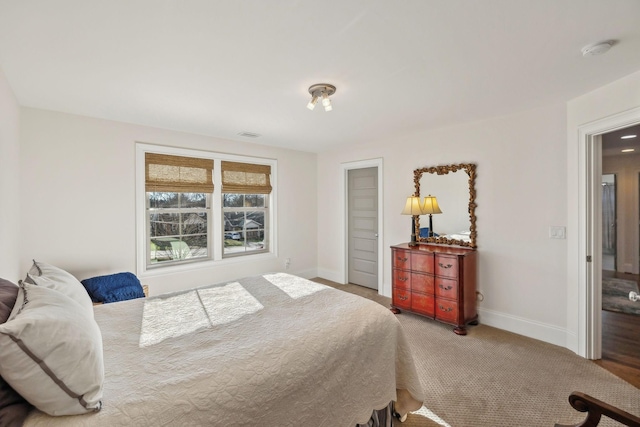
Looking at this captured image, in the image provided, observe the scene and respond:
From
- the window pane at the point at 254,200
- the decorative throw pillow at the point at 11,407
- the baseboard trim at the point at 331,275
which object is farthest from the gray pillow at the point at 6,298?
the baseboard trim at the point at 331,275

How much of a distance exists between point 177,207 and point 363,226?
2.91 m

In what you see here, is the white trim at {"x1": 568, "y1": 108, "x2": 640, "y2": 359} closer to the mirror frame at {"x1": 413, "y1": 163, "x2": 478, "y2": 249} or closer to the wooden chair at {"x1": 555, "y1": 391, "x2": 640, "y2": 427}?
the mirror frame at {"x1": 413, "y1": 163, "x2": 478, "y2": 249}

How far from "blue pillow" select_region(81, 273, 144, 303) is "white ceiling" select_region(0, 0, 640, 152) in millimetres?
1767

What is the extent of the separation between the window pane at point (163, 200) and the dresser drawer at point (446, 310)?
11.8 feet

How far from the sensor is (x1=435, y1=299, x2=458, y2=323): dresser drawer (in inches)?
129

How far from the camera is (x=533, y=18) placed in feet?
5.23

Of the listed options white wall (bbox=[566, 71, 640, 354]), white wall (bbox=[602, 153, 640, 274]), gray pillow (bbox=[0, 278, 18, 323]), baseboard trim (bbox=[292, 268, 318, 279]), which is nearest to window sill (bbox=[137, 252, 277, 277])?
baseboard trim (bbox=[292, 268, 318, 279])

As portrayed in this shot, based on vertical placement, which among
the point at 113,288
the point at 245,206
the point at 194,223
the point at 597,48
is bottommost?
the point at 113,288

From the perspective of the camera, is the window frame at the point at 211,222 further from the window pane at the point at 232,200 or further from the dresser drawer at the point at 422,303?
the dresser drawer at the point at 422,303

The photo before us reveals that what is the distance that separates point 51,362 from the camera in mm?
969

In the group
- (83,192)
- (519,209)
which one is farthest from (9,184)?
(519,209)

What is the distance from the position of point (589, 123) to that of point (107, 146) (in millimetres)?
4915

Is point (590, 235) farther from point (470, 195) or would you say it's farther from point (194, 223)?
point (194, 223)

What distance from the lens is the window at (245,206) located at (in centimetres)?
446
